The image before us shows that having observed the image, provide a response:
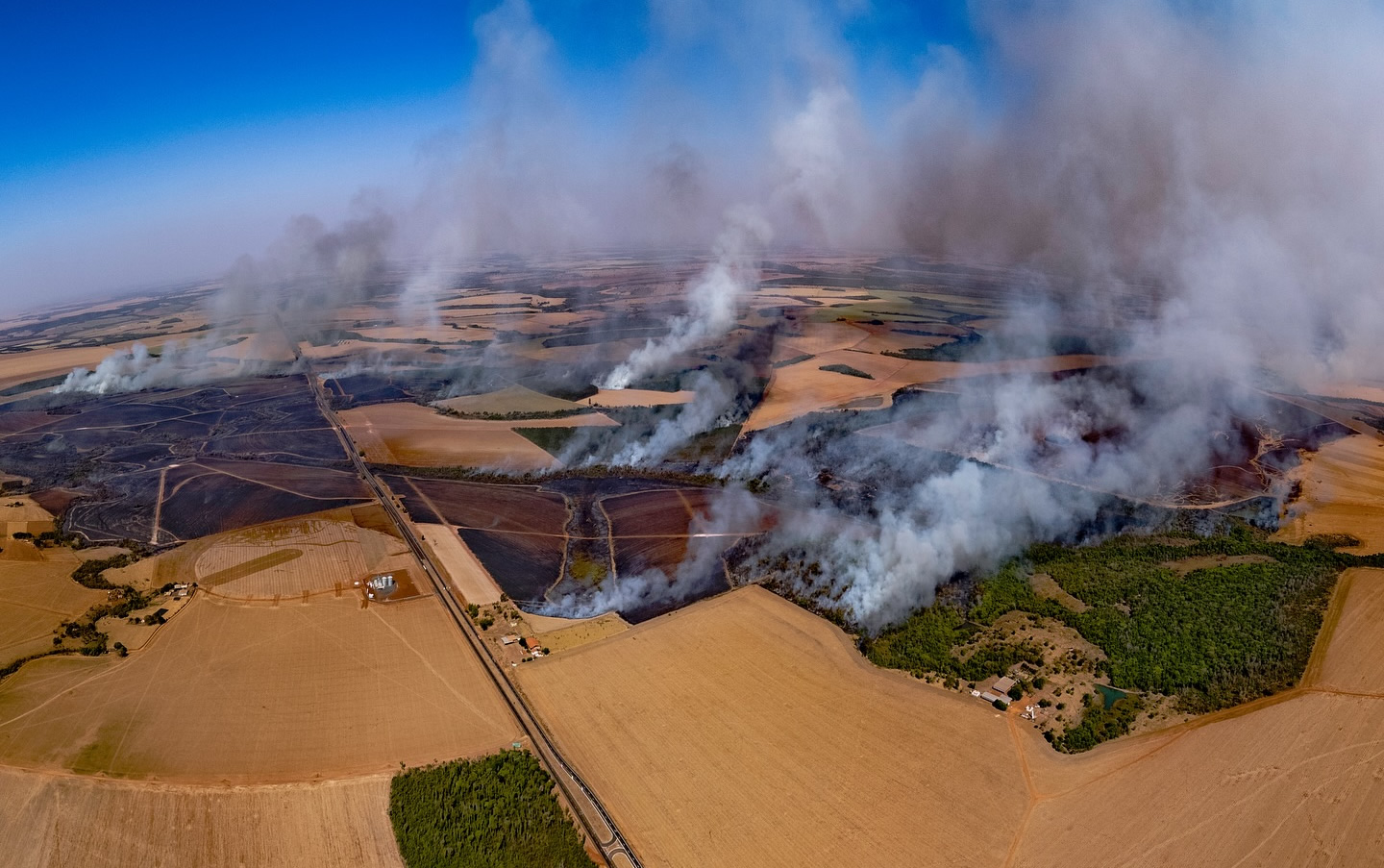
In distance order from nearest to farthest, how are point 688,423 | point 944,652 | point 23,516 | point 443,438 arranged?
A: 1. point 944,652
2. point 23,516
3. point 688,423
4. point 443,438

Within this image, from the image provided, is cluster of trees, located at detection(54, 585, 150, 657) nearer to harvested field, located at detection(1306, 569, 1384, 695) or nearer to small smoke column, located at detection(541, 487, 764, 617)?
small smoke column, located at detection(541, 487, 764, 617)

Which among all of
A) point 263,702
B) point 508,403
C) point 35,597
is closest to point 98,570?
point 35,597

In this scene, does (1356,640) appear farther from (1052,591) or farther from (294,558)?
(294,558)

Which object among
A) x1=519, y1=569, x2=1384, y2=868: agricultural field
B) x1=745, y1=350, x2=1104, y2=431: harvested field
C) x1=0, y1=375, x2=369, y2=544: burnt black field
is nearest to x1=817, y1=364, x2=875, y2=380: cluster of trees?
x1=745, y1=350, x2=1104, y2=431: harvested field

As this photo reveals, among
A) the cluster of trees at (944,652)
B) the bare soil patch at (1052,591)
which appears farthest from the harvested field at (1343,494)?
the cluster of trees at (944,652)

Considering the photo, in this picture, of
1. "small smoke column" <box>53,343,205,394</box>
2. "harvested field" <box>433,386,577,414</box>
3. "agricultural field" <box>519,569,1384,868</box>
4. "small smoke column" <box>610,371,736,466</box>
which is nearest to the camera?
"agricultural field" <box>519,569,1384,868</box>

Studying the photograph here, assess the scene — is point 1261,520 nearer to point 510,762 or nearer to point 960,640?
point 960,640
